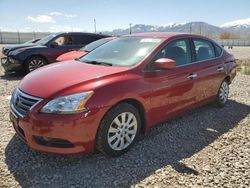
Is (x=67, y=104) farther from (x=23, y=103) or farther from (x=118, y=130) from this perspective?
(x=118, y=130)

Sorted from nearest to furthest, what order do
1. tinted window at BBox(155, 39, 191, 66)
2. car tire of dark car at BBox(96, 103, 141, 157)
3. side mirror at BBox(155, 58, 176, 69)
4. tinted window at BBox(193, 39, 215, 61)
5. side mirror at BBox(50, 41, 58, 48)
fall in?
1. car tire of dark car at BBox(96, 103, 141, 157)
2. side mirror at BBox(155, 58, 176, 69)
3. tinted window at BBox(155, 39, 191, 66)
4. tinted window at BBox(193, 39, 215, 61)
5. side mirror at BBox(50, 41, 58, 48)

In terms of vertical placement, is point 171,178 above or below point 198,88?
below

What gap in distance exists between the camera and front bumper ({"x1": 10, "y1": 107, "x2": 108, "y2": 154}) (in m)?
3.01

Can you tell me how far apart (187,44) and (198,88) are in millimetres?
806

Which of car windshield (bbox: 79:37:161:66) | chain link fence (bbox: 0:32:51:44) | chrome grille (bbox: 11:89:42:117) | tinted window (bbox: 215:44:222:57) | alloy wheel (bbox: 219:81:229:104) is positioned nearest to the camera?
chrome grille (bbox: 11:89:42:117)

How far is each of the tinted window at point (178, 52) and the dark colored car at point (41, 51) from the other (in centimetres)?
591

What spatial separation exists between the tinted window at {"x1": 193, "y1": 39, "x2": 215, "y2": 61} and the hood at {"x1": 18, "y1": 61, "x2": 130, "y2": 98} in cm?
186

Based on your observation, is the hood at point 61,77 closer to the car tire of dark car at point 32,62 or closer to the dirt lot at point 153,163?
the dirt lot at point 153,163

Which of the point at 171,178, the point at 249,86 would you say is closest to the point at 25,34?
the point at 249,86

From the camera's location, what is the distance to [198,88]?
4832mm

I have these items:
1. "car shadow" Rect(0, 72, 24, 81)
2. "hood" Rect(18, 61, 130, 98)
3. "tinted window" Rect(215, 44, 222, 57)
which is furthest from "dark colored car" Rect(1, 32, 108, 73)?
"tinted window" Rect(215, 44, 222, 57)

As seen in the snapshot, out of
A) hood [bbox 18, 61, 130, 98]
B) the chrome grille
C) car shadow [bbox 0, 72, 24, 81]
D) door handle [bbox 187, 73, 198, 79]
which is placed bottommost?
car shadow [bbox 0, 72, 24, 81]

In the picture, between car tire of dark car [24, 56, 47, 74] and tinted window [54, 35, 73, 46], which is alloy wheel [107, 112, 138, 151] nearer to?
car tire of dark car [24, 56, 47, 74]

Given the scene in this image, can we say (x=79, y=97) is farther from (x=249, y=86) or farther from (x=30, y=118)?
(x=249, y=86)
